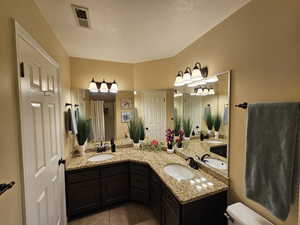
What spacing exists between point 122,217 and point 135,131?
132 centimetres

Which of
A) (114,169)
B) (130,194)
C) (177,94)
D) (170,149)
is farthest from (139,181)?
(177,94)

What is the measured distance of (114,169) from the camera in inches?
84.7

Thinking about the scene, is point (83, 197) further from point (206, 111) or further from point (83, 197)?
point (206, 111)

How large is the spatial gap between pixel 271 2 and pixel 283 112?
0.83 metres

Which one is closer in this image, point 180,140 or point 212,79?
point 212,79

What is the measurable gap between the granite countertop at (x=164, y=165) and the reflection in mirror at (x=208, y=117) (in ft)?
0.54

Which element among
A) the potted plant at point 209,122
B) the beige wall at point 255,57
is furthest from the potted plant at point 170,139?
the beige wall at point 255,57

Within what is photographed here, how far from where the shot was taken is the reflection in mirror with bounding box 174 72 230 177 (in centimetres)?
151

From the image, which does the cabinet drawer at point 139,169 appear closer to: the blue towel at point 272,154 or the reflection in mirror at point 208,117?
the reflection in mirror at point 208,117

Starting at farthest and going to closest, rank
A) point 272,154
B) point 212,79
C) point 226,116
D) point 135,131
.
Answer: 1. point 135,131
2. point 212,79
3. point 226,116
4. point 272,154

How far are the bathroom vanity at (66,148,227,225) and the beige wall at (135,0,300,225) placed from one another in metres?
0.32

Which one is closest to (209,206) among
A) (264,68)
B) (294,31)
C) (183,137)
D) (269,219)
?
(269,219)

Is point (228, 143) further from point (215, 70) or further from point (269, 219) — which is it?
point (215, 70)

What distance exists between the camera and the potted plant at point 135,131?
2633mm
